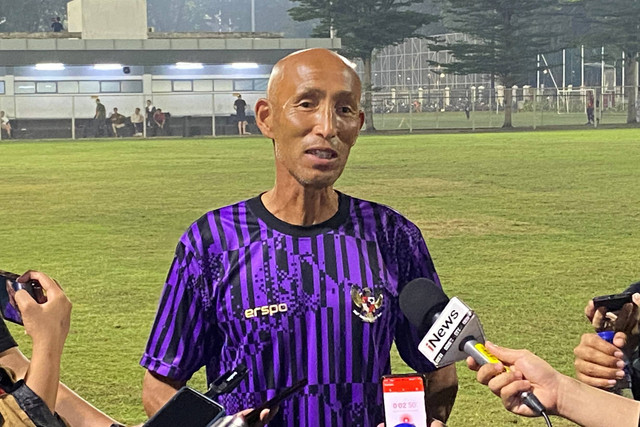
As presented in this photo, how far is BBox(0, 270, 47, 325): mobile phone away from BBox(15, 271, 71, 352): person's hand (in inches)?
0.5

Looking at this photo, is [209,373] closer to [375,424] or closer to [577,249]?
[375,424]

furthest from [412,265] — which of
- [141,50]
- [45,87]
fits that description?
[141,50]

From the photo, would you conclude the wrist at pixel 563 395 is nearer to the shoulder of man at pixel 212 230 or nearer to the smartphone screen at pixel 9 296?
the shoulder of man at pixel 212 230

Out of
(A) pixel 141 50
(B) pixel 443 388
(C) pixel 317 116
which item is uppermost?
(A) pixel 141 50

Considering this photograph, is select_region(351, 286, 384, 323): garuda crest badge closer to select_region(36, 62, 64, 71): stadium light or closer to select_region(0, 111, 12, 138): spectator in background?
select_region(0, 111, 12, 138): spectator in background

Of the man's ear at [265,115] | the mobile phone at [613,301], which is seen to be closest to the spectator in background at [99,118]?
the man's ear at [265,115]

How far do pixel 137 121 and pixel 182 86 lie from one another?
3217mm

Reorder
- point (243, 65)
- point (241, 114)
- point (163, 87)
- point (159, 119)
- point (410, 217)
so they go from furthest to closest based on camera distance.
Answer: point (243, 65)
point (163, 87)
point (241, 114)
point (159, 119)
point (410, 217)

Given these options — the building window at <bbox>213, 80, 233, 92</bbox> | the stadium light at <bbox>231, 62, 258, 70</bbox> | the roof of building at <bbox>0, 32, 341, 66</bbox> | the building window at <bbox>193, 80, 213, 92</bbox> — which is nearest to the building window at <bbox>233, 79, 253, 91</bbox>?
the building window at <bbox>213, 80, 233, 92</bbox>

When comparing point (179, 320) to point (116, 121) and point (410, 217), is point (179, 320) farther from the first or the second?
point (116, 121)

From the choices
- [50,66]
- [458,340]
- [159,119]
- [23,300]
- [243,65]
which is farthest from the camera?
[243,65]

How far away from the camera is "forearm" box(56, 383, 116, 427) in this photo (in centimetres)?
332

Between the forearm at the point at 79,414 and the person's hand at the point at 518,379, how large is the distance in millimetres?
1308

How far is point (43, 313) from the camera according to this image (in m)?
2.62
